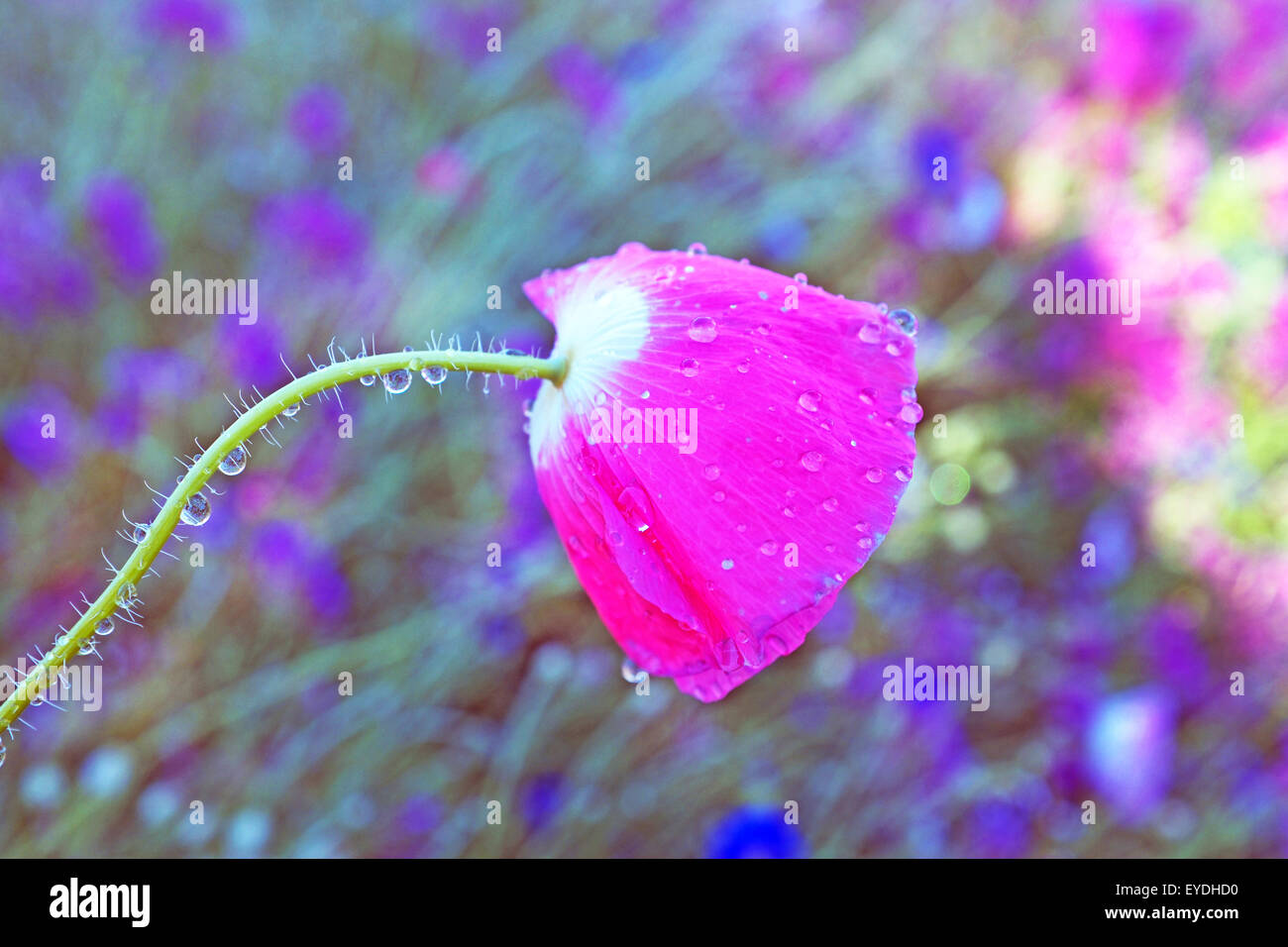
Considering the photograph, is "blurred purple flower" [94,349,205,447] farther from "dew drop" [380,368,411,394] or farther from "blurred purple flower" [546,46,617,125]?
"dew drop" [380,368,411,394]

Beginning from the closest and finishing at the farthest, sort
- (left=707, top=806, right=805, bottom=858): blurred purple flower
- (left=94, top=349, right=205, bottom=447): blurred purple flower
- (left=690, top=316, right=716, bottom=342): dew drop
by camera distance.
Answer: (left=690, top=316, right=716, bottom=342): dew drop, (left=707, top=806, right=805, bottom=858): blurred purple flower, (left=94, top=349, right=205, bottom=447): blurred purple flower

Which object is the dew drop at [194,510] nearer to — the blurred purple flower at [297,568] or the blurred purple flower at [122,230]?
the blurred purple flower at [297,568]

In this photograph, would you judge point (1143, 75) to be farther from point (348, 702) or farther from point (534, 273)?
point (348, 702)

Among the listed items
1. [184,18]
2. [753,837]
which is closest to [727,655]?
[753,837]

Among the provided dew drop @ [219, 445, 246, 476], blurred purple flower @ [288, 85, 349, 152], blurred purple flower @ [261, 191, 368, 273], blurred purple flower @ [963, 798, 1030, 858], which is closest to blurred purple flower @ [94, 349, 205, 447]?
blurred purple flower @ [261, 191, 368, 273]

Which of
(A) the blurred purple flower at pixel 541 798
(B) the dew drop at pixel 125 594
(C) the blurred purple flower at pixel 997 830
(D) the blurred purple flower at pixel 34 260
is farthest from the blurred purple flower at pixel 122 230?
(C) the blurred purple flower at pixel 997 830

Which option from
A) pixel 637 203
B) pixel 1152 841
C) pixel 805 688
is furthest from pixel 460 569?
pixel 1152 841
